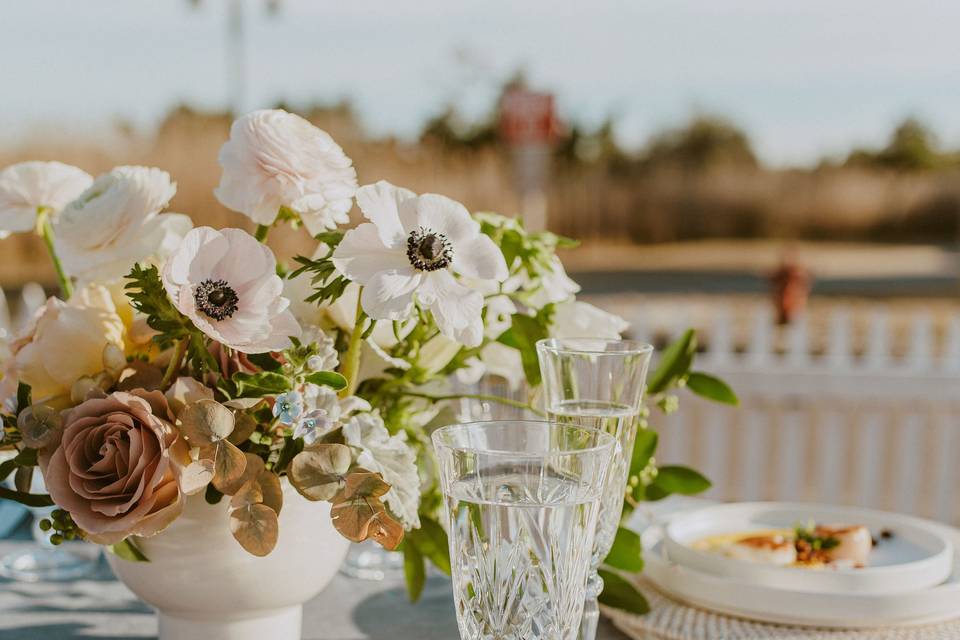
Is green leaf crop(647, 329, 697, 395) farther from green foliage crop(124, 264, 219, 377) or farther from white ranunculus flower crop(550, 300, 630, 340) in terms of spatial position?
green foliage crop(124, 264, 219, 377)

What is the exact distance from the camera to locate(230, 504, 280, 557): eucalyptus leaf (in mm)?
769

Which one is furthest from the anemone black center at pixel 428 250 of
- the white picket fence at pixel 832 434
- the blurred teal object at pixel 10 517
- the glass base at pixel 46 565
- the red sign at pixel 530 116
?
the red sign at pixel 530 116

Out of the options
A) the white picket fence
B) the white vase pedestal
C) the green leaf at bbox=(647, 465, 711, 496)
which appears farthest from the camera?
the white picket fence

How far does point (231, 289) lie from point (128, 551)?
262mm

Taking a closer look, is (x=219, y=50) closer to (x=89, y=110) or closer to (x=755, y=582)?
(x=89, y=110)

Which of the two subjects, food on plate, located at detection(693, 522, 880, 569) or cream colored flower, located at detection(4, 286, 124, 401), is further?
food on plate, located at detection(693, 522, 880, 569)

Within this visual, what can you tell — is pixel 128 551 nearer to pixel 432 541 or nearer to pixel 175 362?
pixel 175 362

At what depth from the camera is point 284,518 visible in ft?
2.93

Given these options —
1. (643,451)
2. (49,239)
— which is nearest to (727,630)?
(643,451)

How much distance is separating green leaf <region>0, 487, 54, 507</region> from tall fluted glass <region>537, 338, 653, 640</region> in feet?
1.38

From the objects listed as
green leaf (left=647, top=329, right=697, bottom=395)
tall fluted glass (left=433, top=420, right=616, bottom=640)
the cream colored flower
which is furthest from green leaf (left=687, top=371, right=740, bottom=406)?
the cream colored flower

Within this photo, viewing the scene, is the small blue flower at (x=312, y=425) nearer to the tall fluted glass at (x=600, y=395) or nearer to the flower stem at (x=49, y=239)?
the tall fluted glass at (x=600, y=395)

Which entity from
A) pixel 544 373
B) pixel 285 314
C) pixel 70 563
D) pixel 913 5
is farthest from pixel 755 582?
pixel 913 5

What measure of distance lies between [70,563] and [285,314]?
0.75 metres
